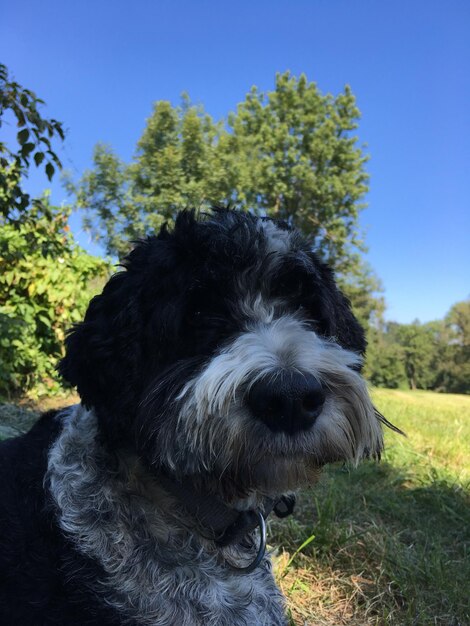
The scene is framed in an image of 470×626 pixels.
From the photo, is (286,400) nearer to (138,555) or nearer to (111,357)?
(111,357)

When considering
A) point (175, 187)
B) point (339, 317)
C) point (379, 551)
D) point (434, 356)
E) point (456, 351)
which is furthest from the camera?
point (434, 356)

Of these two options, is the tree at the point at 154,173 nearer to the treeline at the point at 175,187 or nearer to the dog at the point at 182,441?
the treeline at the point at 175,187

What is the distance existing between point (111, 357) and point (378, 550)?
110 inches

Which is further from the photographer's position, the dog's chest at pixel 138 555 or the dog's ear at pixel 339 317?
the dog's ear at pixel 339 317

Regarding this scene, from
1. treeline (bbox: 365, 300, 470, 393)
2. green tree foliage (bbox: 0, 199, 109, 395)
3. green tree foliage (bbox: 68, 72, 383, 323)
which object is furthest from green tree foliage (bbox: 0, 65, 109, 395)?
treeline (bbox: 365, 300, 470, 393)

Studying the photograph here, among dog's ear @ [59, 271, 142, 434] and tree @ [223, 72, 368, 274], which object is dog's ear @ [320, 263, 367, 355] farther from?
tree @ [223, 72, 368, 274]

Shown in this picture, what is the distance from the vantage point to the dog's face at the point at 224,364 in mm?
1756

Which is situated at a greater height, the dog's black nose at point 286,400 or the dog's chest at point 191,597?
the dog's black nose at point 286,400

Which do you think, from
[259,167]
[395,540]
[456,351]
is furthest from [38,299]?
[456,351]

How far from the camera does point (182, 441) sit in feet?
6.14

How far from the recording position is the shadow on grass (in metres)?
3.23

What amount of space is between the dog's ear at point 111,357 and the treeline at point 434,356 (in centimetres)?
7344

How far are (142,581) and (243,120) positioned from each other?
38.6 m

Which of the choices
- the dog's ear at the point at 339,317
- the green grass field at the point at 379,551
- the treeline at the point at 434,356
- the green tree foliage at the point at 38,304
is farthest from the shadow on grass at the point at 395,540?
the treeline at the point at 434,356
